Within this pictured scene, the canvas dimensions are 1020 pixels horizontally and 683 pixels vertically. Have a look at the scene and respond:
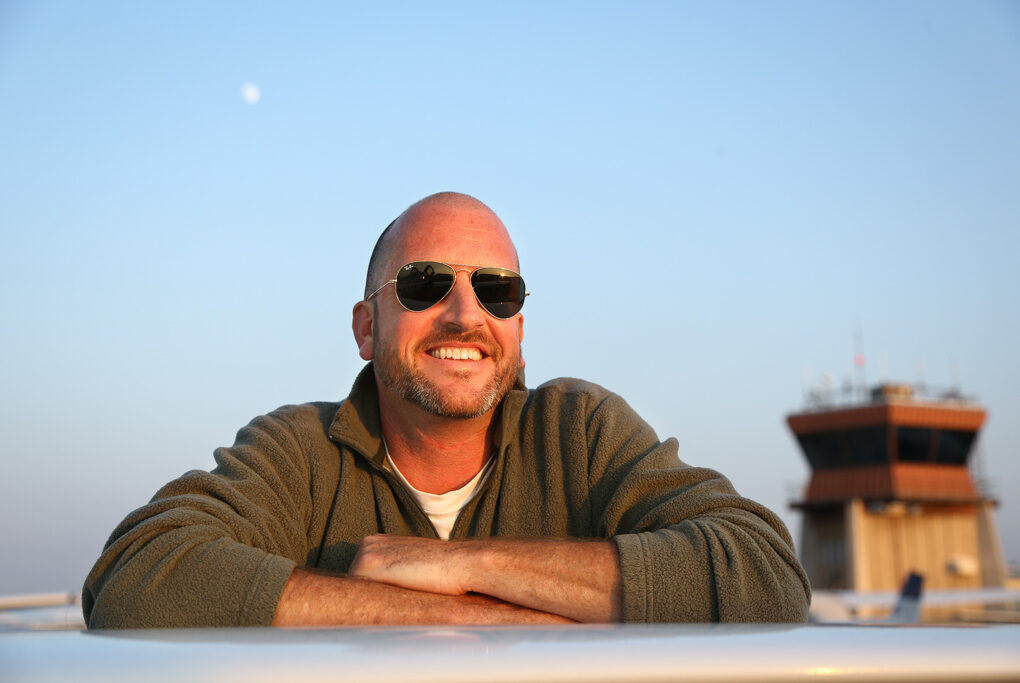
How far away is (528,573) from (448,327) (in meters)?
A: 1.05

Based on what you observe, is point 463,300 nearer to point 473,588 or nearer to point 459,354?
point 459,354

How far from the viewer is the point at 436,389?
9.64 feet

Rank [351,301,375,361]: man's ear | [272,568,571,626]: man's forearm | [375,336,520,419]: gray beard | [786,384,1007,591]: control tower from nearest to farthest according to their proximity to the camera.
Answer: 1. [272,568,571,626]: man's forearm
2. [375,336,520,419]: gray beard
3. [351,301,375,361]: man's ear
4. [786,384,1007,591]: control tower

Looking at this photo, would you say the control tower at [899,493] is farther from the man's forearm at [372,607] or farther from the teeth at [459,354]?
the man's forearm at [372,607]

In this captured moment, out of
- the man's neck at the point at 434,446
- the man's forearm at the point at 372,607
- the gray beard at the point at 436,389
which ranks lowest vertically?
the man's forearm at the point at 372,607

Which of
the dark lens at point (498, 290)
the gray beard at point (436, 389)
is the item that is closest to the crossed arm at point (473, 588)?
the gray beard at point (436, 389)

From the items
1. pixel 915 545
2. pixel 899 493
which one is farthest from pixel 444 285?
pixel 915 545

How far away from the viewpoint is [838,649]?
0.82m

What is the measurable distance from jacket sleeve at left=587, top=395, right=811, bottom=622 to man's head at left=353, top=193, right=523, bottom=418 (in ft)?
1.82

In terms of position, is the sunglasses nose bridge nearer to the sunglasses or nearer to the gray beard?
the sunglasses

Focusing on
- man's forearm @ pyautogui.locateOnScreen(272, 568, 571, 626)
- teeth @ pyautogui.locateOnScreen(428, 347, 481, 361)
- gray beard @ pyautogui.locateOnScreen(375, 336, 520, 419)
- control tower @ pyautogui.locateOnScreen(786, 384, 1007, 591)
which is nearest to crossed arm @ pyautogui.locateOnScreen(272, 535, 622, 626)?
man's forearm @ pyautogui.locateOnScreen(272, 568, 571, 626)

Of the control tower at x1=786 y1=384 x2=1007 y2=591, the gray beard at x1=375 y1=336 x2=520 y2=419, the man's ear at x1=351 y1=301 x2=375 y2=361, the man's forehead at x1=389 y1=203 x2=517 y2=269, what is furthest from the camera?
the control tower at x1=786 y1=384 x2=1007 y2=591

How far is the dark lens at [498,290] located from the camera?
9.91 ft

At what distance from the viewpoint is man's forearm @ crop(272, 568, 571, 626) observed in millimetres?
2025
